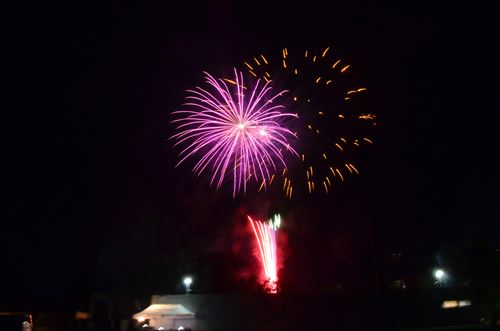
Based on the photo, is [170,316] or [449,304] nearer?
[170,316]

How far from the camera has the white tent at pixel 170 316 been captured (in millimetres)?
34562

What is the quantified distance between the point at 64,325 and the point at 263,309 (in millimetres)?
13731

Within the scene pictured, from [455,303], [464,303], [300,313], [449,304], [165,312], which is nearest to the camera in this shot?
[300,313]

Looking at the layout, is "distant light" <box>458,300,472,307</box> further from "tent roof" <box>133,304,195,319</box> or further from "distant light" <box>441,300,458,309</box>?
"tent roof" <box>133,304,195,319</box>

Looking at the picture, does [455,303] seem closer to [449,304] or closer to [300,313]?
[449,304]

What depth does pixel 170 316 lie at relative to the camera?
114 ft

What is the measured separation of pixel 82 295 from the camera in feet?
145

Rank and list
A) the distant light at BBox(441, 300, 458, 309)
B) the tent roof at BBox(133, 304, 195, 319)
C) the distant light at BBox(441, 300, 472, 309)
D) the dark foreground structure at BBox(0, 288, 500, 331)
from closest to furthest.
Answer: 1. the dark foreground structure at BBox(0, 288, 500, 331)
2. the tent roof at BBox(133, 304, 195, 319)
3. the distant light at BBox(441, 300, 458, 309)
4. the distant light at BBox(441, 300, 472, 309)

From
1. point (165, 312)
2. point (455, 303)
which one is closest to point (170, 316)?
point (165, 312)

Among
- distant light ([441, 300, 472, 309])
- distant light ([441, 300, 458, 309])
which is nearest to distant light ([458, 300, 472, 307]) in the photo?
distant light ([441, 300, 472, 309])

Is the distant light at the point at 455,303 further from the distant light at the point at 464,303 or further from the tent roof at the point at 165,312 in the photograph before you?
the tent roof at the point at 165,312

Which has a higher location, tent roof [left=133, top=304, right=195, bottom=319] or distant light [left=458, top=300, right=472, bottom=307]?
tent roof [left=133, top=304, right=195, bottom=319]

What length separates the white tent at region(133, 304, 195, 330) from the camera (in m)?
34.6

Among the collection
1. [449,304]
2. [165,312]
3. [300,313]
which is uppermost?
[165,312]
